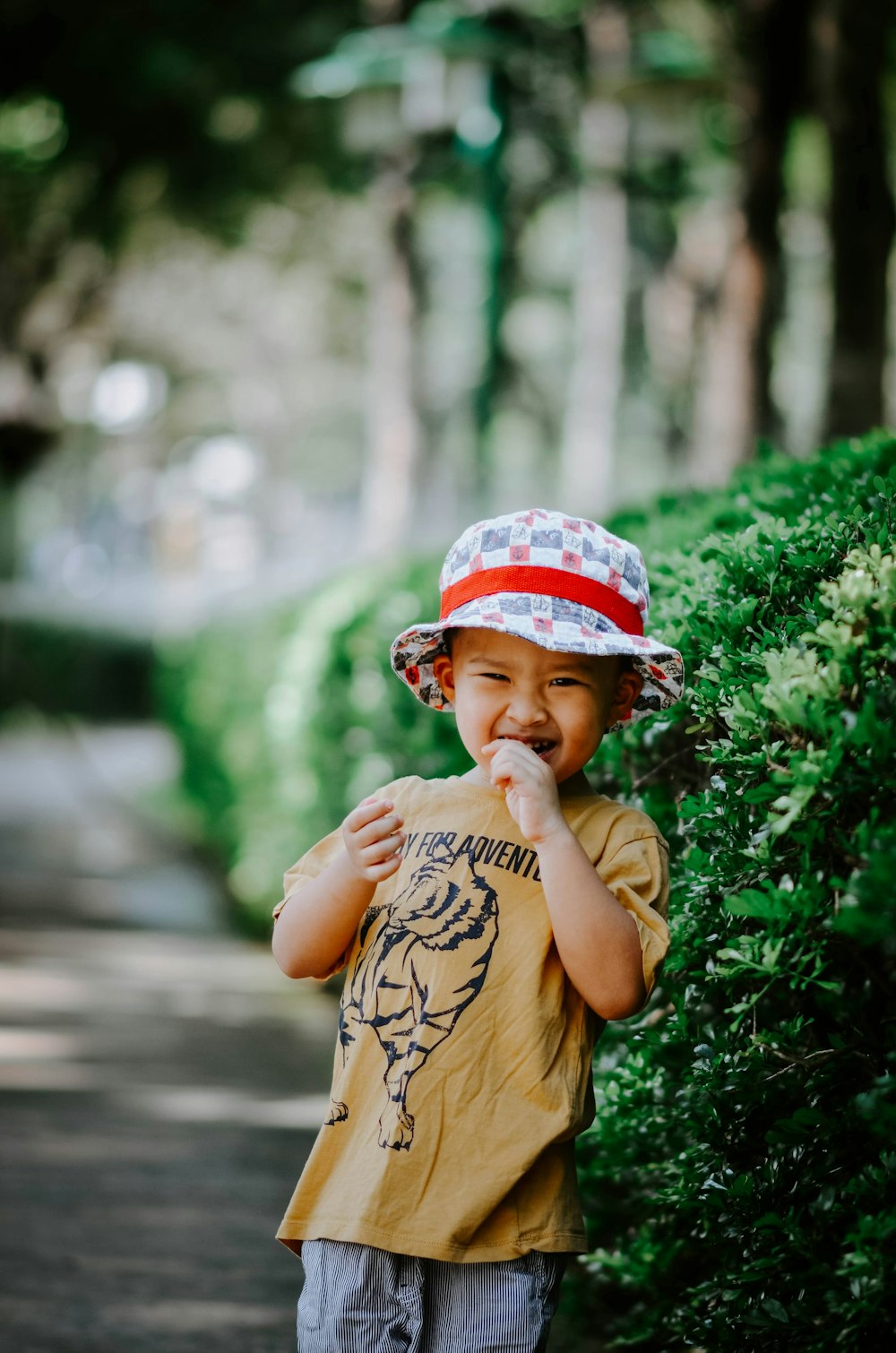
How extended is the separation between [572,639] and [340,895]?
54 centimetres

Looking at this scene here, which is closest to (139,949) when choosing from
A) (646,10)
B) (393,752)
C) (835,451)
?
(393,752)

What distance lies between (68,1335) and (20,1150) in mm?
1468

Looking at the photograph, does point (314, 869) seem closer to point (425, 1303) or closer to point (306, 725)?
point (425, 1303)

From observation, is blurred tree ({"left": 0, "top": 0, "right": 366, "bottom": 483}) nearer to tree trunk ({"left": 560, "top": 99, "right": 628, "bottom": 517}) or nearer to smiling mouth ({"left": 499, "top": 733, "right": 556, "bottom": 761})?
tree trunk ({"left": 560, "top": 99, "right": 628, "bottom": 517})

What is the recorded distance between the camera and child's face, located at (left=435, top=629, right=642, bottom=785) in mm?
2395

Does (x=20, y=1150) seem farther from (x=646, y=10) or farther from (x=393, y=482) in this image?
(x=646, y=10)

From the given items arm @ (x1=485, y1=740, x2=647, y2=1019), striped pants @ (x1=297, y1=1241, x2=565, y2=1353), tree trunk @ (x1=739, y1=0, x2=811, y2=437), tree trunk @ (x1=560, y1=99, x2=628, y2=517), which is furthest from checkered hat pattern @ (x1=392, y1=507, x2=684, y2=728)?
tree trunk @ (x1=560, y1=99, x2=628, y2=517)

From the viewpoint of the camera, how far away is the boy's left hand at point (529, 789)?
89.6 inches

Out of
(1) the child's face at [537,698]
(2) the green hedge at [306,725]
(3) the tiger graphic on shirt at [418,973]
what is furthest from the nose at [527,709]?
(2) the green hedge at [306,725]

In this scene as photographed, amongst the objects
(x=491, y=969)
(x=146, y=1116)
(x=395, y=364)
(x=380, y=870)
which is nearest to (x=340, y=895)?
(x=380, y=870)

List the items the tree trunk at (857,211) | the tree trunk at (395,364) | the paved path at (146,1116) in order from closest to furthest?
the paved path at (146,1116) < the tree trunk at (857,211) < the tree trunk at (395,364)

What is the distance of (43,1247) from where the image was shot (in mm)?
4199

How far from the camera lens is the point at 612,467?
55.4 ft

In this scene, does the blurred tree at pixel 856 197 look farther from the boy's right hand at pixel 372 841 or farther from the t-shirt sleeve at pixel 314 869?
the boy's right hand at pixel 372 841
